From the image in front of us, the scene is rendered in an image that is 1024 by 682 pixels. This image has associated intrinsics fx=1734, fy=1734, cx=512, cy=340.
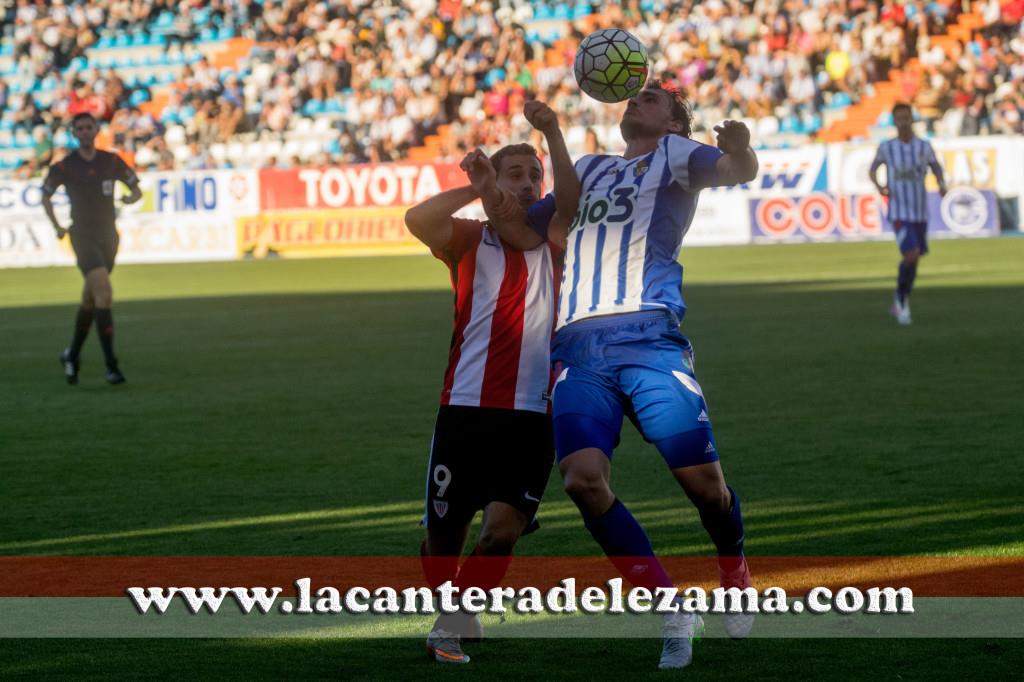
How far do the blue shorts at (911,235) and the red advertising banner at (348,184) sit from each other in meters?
16.6

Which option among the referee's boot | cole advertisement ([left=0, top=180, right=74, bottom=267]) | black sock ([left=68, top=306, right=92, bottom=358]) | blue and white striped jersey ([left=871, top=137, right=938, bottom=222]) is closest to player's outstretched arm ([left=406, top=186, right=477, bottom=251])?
black sock ([left=68, top=306, right=92, bottom=358])

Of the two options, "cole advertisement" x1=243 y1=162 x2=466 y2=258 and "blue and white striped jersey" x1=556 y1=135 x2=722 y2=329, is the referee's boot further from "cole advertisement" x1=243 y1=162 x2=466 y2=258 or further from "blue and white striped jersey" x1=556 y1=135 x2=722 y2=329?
"cole advertisement" x1=243 y1=162 x2=466 y2=258

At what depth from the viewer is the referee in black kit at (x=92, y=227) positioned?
536 inches

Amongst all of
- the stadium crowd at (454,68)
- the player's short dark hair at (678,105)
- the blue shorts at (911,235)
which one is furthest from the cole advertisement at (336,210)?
the player's short dark hair at (678,105)

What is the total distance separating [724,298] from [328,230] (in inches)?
594

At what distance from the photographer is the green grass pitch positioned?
5234mm

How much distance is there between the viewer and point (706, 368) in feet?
45.1

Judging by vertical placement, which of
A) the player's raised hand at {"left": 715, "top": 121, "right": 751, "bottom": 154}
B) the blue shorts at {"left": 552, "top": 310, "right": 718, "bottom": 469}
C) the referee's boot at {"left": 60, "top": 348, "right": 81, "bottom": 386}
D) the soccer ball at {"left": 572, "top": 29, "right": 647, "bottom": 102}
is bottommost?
the referee's boot at {"left": 60, "top": 348, "right": 81, "bottom": 386}

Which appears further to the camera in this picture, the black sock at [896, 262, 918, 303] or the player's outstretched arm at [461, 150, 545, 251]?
the black sock at [896, 262, 918, 303]

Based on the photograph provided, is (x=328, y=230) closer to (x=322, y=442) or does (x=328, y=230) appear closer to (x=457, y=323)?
(x=322, y=442)

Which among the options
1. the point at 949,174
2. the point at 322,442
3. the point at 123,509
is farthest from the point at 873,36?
the point at 123,509

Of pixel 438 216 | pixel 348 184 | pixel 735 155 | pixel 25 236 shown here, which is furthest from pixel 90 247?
pixel 25 236

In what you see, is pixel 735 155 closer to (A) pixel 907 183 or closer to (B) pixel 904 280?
(B) pixel 904 280

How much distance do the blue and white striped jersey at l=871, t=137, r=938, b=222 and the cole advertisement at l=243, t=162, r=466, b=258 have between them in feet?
53.3
